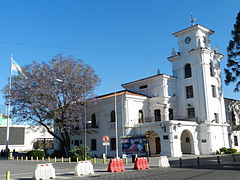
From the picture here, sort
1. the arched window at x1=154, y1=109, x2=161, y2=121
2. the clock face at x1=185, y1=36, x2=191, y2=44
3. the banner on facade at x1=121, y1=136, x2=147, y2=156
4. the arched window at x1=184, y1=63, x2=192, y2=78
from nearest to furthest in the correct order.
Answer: the banner on facade at x1=121, y1=136, x2=147, y2=156, the arched window at x1=154, y1=109, x2=161, y2=121, the arched window at x1=184, y1=63, x2=192, y2=78, the clock face at x1=185, y1=36, x2=191, y2=44

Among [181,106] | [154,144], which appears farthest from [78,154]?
[181,106]

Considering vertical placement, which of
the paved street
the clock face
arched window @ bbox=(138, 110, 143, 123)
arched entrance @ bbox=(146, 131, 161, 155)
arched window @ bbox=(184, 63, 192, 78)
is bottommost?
the paved street

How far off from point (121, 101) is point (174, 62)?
1148 centimetres

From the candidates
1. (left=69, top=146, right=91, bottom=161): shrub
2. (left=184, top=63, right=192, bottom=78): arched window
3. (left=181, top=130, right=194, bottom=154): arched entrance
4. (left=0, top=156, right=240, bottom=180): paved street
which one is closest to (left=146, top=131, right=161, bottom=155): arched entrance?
(left=181, top=130, right=194, bottom=154): arched entrance

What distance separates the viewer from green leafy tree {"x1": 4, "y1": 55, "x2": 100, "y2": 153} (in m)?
34.0

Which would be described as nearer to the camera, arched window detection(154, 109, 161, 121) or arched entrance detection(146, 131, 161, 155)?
arched entrance detection(146, 131, 161, 155)

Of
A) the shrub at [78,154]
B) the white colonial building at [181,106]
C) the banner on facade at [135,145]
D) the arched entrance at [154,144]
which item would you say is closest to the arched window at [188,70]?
the white colonial building at [181,106]

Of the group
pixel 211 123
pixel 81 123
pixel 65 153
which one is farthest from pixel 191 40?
pixel 65 153

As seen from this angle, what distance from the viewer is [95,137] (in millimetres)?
40281

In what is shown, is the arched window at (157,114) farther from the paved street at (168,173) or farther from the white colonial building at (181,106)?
the paved street at (168,173)

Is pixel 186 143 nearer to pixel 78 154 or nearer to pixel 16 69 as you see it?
pixel 78 154

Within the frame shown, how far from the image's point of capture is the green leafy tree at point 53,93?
3400cm

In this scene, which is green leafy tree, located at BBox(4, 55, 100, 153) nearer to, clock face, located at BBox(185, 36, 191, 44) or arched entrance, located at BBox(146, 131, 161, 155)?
arched entrance, located at BBox(146, 131, 161, 155)

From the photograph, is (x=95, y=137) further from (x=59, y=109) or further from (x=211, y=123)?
(x=211, y=123)
